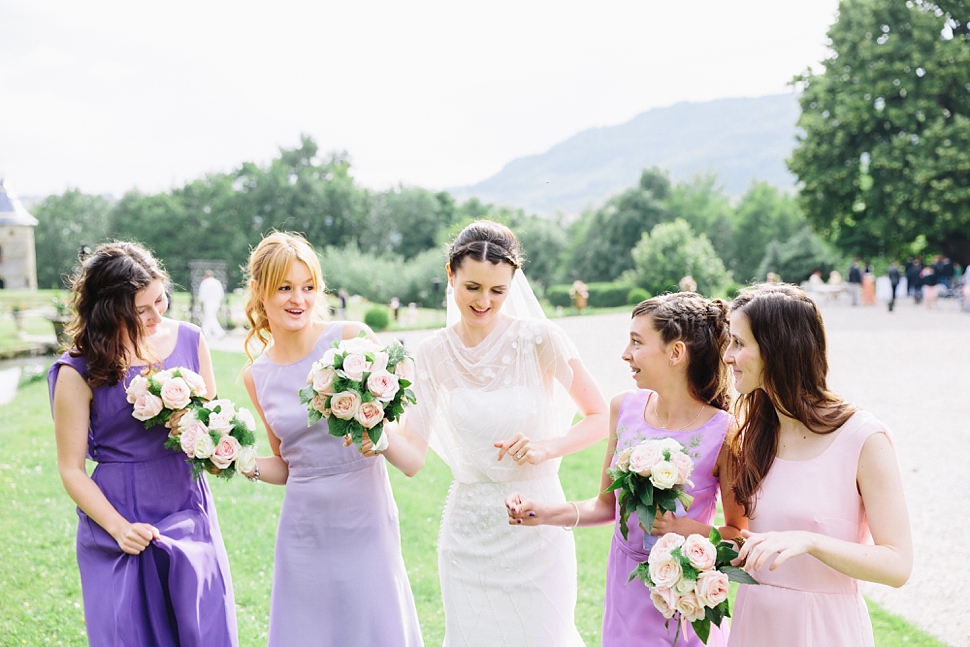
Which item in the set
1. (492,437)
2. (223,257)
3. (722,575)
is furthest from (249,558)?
(223,257)

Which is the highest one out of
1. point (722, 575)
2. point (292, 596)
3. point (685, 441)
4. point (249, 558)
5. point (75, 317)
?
point (75, 317)

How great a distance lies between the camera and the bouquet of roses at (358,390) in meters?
3.07

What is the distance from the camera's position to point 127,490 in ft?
11.6

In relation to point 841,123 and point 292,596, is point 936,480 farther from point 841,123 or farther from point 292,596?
point 841,123

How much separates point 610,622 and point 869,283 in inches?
1346

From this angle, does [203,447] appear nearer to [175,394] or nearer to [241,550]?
[175,394]

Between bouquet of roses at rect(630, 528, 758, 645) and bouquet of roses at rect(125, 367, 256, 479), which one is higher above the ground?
bouquet of roses at rect(125, 367, 256, 479)

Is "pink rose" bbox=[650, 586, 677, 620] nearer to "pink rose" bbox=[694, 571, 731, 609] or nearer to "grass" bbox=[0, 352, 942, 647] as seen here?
"pink rose" bbox=[694, 571, 731, 609]

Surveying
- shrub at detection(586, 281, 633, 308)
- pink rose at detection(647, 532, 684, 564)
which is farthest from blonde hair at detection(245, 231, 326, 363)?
shrub at detection(586, 281, 633, 308)

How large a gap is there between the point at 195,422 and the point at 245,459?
28cm

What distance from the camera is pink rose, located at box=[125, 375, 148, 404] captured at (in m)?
3.42

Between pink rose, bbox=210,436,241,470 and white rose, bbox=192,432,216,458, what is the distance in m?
0.02

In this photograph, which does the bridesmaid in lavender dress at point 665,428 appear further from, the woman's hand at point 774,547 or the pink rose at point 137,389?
the pink rose at point 137,389

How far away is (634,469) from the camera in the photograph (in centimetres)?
255
